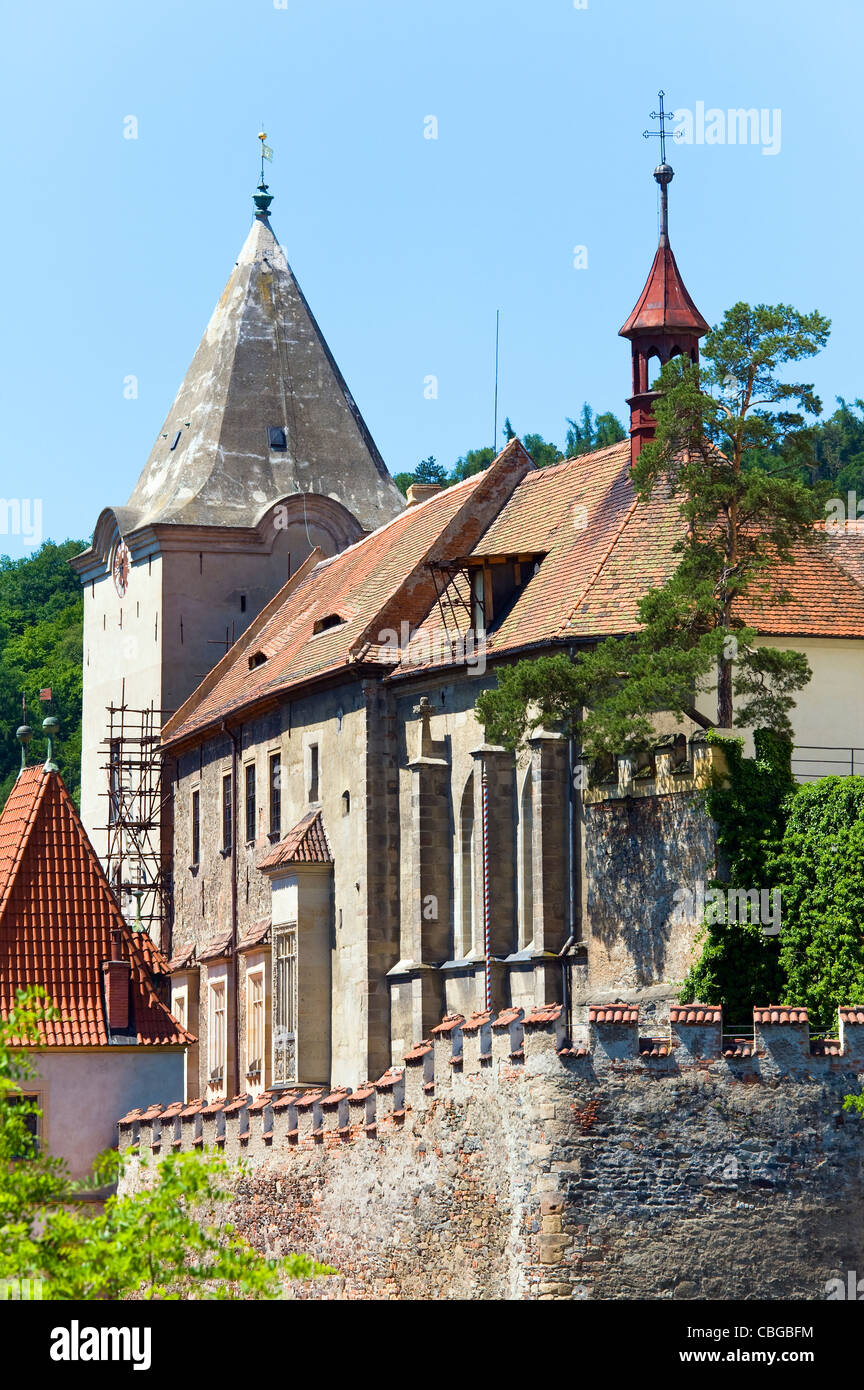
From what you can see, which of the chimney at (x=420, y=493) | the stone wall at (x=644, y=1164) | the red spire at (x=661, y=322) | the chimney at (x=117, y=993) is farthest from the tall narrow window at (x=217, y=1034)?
the stone wall at (x=644, y=1164)

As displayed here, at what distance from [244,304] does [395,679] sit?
21.1m

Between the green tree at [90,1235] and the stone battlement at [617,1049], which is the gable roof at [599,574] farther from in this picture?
the green tree at [90,1235]

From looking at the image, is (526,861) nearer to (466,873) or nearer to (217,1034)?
(466,873)

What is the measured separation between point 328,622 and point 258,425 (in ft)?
41.3

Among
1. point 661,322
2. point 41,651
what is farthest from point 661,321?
point 41,651

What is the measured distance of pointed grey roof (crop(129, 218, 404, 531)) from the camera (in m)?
63.8

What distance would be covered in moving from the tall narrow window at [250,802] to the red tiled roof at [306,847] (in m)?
3.66

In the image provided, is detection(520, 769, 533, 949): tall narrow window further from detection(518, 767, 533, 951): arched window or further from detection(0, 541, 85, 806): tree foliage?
detection(0, 541, 85, 806): tree foliage

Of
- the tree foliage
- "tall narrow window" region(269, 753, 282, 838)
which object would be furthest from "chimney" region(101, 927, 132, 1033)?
the tree foliage

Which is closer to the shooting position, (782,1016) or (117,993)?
(782,1016)

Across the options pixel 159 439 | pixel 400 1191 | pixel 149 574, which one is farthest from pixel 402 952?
pixel 159 439

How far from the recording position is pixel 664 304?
1863 inches

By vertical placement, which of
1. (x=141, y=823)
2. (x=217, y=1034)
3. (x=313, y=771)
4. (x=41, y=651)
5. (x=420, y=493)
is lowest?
(x=217, y=1034)
